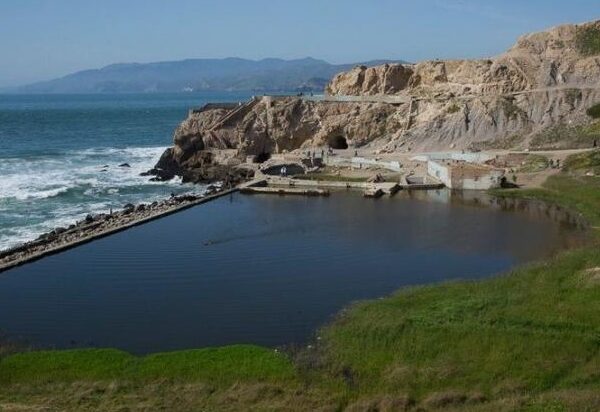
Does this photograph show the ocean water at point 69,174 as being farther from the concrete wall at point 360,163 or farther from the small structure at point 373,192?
the small structure at point 373,192

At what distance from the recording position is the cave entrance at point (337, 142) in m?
56.7

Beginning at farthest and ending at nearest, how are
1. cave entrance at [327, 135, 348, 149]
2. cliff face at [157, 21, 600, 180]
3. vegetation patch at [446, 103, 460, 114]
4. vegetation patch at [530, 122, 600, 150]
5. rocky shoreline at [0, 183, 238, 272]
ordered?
1. cave entrance at [327, 135, 348, 149]
2. vegetation patch at [446, 103, 460, 114]
3. cliff face at [157, 21, 600, 180]
4. vegetation patch at [530, 122, 600, 150]
5. rocky shoreline at [0, 183, 238, 272]

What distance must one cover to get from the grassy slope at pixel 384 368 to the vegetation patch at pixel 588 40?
42780 millimetres

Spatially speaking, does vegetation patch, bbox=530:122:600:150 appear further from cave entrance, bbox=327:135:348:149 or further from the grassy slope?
the grassy slope

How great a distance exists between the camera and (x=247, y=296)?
2169 centimetres

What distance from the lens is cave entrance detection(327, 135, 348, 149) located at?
186ft

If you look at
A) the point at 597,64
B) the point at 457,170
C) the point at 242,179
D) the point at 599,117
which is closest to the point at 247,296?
the point at 457,170

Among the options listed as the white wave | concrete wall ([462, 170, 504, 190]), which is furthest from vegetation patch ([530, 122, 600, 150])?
the white wave

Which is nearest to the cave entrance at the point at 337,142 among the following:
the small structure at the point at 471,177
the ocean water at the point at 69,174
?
the ocean water at the point at 69,174

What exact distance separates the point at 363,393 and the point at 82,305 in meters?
10.2

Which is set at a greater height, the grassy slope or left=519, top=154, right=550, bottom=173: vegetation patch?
left=519, top=154, right=550, bottom=173: vegetation patch

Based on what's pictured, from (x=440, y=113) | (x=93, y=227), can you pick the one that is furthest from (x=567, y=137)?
(x=93, y=227)

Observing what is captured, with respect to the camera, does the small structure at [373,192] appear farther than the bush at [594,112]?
No

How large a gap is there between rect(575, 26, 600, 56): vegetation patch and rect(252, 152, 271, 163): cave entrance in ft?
86.3
